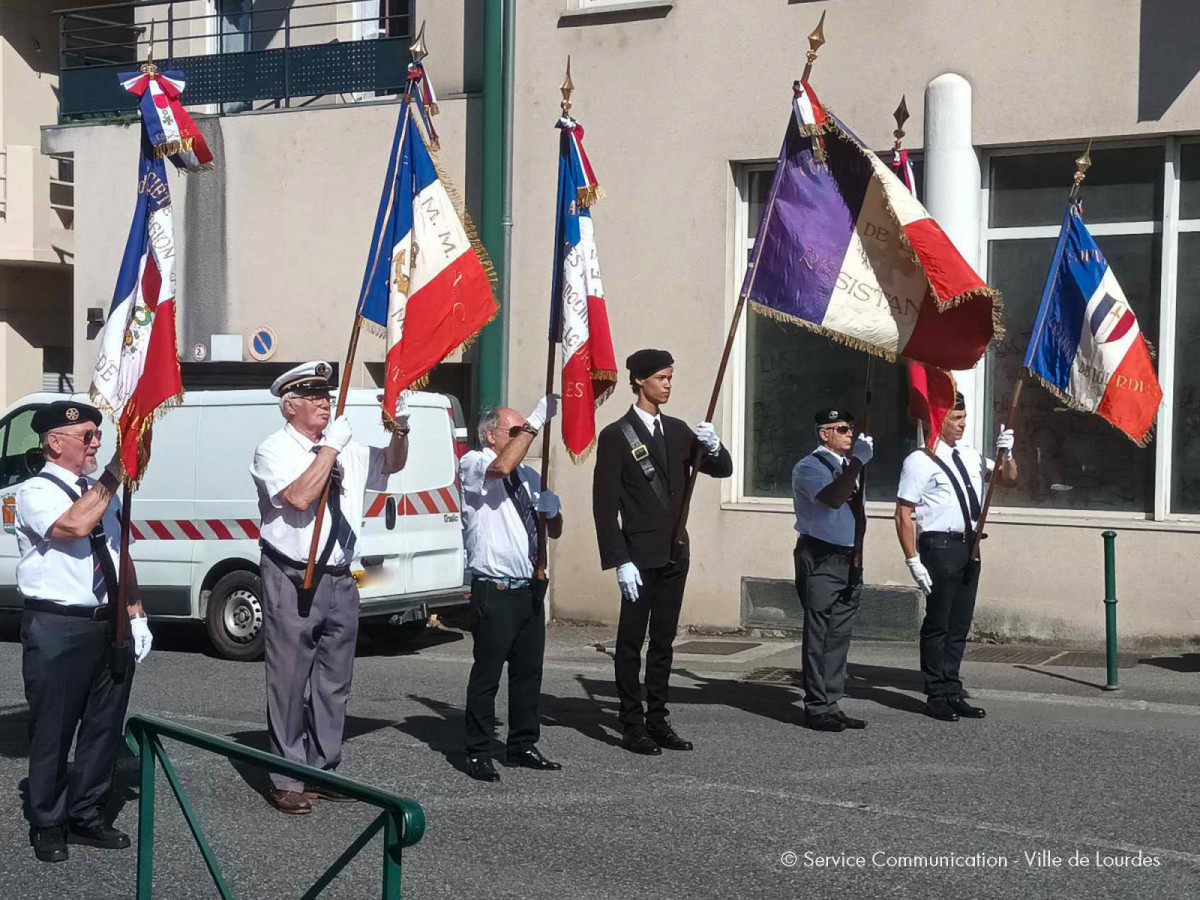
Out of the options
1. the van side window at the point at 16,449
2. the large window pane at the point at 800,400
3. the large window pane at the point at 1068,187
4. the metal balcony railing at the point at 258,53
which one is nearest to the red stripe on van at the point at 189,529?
the van side window at the point at 16,449

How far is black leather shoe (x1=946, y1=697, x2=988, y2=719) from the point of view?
903cm

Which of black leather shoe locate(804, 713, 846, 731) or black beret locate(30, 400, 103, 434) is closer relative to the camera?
black beret locate(30, 400, 103, 434)

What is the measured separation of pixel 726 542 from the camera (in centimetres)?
1353

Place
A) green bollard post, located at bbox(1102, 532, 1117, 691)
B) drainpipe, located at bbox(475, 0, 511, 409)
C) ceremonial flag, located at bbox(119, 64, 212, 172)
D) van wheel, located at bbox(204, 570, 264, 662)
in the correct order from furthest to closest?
drainpipe, located at bbox(475, 0, 511, 409)
van wheel, located at bbox(204, 570, 264, 662)
green bollard post, located at bbox(1102, 532, 1117, 691)
ceremonial flag, located at bbox(119, 64, 212, 172)

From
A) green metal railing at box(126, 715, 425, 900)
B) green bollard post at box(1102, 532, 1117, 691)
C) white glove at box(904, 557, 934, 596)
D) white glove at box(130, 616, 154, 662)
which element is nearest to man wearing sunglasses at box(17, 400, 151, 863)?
white glove at box(130, 616, 154, 662)

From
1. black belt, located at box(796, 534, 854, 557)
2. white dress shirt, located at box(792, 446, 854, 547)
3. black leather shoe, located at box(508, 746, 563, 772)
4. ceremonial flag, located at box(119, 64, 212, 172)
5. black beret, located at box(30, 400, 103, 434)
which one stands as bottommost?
black leather shoe, located at box(508, 746, 563, 772)

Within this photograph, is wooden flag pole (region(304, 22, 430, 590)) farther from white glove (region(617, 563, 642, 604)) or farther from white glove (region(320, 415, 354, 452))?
white glove (region(617, 563, 642, 604))

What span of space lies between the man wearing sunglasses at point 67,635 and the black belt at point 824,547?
396cm

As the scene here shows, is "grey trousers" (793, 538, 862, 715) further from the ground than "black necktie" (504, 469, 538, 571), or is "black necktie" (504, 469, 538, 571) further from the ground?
"black necktie" (504, 469, 538, 571)

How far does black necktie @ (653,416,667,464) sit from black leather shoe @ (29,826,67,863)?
3352 millimetres

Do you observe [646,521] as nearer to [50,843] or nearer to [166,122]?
[166,122]

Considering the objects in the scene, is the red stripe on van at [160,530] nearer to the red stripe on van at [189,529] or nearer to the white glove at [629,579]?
the red stripe on van at [189,529]

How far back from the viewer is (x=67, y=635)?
6.15m

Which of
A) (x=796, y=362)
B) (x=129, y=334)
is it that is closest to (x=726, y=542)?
(x=796, y=362)
